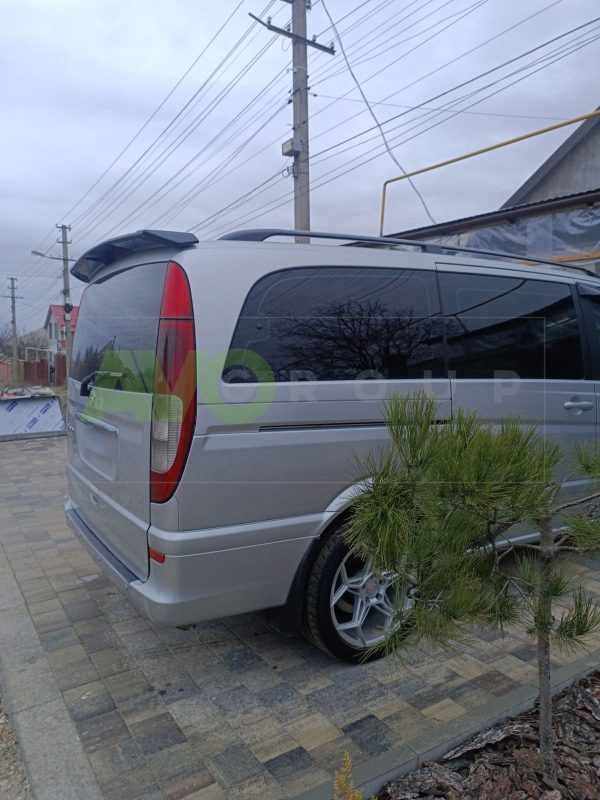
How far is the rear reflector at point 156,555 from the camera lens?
219 centimetres

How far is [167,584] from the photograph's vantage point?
2182mm

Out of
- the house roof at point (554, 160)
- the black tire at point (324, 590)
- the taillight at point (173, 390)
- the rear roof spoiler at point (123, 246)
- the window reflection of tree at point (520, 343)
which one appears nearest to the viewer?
the taillight at point (173, 390)

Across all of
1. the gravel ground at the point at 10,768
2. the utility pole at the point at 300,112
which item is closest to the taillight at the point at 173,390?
the gravel ground at the point at 10,768

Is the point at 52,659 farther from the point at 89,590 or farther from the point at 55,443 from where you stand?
the point at 55,443

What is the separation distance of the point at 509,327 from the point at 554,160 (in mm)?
10568

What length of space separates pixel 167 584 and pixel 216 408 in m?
0.70

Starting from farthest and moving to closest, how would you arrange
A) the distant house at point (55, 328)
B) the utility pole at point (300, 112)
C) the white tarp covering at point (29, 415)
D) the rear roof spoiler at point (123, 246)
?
1. the distant house at point (55, 328)
2. the utility pole at point (300, 112)
3. the white tarp covering at point (29, 415)
4. the rear roof spoiler at point (123, 246)

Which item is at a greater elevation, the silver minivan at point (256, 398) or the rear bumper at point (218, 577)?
the silver minivan at point (256, 398)

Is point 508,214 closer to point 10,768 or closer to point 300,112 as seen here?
point 10,768

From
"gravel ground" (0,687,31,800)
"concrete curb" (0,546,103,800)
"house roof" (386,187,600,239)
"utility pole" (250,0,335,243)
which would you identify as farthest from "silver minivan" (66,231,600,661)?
"utility pole" (250,0,335,243)

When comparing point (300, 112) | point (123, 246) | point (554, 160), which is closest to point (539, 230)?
point (123, 246)

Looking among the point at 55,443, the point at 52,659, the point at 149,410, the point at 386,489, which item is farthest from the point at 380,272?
the point at 55,443

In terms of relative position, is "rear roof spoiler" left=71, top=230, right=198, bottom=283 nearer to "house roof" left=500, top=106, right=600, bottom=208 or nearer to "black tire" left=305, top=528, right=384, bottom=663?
"black tire" left=305, top=528, right=384, bottom=663

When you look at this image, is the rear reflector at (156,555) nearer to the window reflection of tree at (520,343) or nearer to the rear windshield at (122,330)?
the rear windshield at (122,330)
